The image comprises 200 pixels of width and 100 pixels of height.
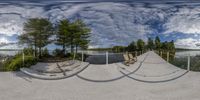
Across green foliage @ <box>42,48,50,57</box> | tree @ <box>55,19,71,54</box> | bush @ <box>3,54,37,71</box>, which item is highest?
tree @ <box>55,19,71,54</box>

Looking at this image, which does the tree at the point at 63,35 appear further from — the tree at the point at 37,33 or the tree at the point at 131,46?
the tree at the point at 131,46

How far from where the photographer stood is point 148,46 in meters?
1.29

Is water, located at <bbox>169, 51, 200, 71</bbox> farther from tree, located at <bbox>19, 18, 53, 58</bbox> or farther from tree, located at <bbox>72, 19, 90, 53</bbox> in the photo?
tree, located at <bbox>19, 18, 53, 58</bbox>

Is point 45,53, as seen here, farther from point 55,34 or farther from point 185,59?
point 185,59

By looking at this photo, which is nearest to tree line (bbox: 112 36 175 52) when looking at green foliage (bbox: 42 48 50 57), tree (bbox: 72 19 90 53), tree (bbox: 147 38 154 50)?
tree (bbox: 147 38 154 50)

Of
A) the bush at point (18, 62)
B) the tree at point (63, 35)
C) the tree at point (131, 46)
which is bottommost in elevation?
the bush at point (18, 62)

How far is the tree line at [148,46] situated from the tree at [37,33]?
288mm

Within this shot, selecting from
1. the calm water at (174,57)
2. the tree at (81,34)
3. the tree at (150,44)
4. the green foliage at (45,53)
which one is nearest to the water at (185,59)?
the calm water at (174,57)

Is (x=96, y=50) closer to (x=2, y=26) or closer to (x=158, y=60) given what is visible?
(x=158, y=60)

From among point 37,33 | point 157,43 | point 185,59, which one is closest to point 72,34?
point 37,33

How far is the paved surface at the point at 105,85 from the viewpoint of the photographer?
1.40m

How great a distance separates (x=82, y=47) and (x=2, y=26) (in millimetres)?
367

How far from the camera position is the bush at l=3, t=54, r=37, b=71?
4.37ft

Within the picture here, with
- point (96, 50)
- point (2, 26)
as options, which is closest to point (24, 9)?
point (2, 26)
